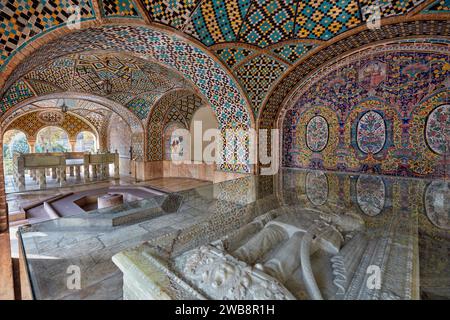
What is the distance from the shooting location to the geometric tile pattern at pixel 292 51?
4.62m

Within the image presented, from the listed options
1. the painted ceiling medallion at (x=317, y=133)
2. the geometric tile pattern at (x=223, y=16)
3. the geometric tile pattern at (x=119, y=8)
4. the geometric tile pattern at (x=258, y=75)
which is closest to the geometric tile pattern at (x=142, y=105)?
the geometric tile pattern at (x=258, y=75)

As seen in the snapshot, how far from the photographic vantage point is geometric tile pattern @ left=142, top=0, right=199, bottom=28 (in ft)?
11.1

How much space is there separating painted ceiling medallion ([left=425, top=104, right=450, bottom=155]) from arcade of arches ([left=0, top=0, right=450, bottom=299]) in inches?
0.8

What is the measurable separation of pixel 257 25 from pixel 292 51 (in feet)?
3.42

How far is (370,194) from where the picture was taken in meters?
3.52

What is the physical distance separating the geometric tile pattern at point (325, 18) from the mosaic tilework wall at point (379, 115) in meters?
1.30

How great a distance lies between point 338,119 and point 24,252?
20.0 ft

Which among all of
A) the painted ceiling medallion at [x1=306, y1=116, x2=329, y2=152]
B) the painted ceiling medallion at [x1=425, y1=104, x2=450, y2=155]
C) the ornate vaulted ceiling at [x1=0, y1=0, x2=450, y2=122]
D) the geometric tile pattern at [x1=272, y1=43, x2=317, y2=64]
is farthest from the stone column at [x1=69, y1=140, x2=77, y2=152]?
the painted ceiling medallion at [x1=425, y1=104, x2=450, y2=155]

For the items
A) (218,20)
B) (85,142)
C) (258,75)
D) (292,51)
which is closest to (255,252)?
→ (218,20)

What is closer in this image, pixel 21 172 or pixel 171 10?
pixel 171 10

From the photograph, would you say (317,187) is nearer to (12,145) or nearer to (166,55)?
(166,55)

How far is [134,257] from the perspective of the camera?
1.44 metres
